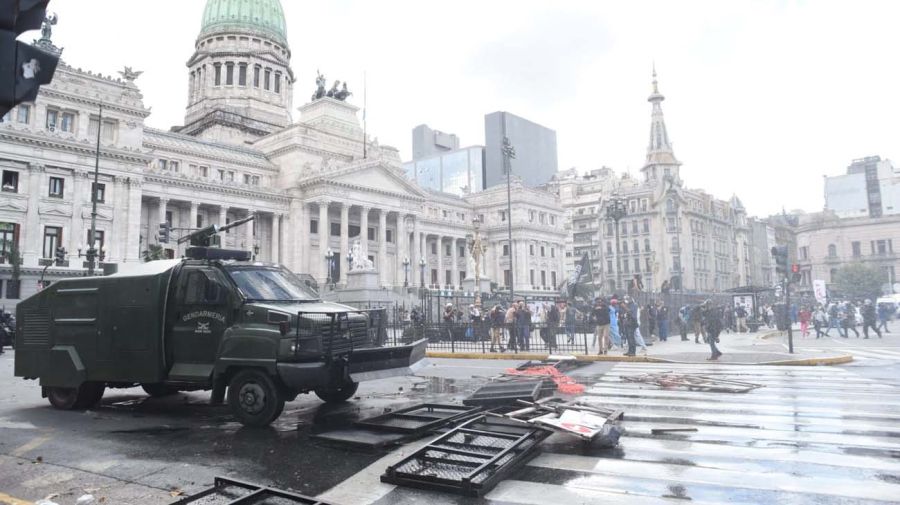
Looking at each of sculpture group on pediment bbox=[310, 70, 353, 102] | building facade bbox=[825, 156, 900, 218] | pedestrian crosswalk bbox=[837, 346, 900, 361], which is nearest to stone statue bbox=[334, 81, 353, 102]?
sculpture group on pediment bbox=[310, 70, 353, 102]

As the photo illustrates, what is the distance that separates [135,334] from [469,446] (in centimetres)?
547

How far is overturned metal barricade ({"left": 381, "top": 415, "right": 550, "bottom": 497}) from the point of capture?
4.67 m

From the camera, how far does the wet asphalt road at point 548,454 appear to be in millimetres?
4609

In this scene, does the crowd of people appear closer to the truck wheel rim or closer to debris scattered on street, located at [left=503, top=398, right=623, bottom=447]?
debris scattered on street, located at [left=503, top=398, right=623, bottom=447]

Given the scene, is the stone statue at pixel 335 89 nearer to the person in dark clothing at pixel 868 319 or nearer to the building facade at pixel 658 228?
the building facade at pixel 658 228

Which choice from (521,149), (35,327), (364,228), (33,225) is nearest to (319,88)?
(364,228)

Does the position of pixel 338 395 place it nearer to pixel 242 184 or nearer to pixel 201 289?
pixel 201 289

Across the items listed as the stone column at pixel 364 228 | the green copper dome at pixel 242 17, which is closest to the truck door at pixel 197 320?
the stone column at pixel 364 228

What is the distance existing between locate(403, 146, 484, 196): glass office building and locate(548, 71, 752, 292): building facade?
13769 mm

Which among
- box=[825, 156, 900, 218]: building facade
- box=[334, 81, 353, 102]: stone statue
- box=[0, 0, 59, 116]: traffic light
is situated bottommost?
box=[0, 0, 59, 116]: traffic light

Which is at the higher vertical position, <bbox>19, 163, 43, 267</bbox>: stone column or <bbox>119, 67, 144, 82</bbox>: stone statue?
<bbox>119, 67, 144, 82</bbox>: stone statue

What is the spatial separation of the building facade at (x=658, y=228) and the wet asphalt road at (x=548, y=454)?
65472mm

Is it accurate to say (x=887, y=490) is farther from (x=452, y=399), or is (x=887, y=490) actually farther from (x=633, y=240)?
(x=633, y=240)

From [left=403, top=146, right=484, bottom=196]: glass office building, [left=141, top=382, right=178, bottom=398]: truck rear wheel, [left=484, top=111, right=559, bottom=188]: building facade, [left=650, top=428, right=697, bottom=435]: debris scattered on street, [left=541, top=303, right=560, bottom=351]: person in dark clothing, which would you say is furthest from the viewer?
[left=403, top=146, right=484, bottom=196]: glass office building
